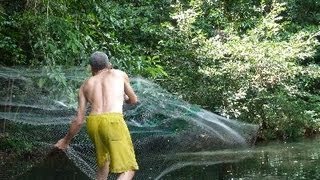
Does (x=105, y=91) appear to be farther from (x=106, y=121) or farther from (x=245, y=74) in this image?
(x=245, y=74)

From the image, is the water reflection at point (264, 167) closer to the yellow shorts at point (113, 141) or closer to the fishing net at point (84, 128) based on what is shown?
the fishing net at point (84, 128)

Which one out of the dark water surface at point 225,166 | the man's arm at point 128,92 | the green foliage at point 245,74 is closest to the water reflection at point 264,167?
the dark water surface at point 225,166

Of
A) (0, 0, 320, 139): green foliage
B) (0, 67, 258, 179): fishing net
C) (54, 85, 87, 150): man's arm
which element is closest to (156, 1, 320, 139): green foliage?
(0, 0, 320, 139): green foliage

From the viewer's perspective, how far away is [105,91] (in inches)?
184

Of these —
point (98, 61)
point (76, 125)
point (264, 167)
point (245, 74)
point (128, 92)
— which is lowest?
point (264, 167)

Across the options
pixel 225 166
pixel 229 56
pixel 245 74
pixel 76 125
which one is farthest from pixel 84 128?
pixel 229 56

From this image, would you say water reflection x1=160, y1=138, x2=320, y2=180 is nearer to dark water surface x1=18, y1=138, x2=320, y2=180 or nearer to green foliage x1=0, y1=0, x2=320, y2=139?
dark water surface x1=18, y1=138, x2=320, y2=180

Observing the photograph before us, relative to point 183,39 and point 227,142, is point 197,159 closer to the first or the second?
point 227,142

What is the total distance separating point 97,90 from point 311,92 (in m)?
14.3

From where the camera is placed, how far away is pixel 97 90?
4.68 meters

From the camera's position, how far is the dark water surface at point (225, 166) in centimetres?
740

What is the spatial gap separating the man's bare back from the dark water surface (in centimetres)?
241

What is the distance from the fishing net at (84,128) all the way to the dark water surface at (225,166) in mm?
40

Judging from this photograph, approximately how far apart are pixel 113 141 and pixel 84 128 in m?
3.22
